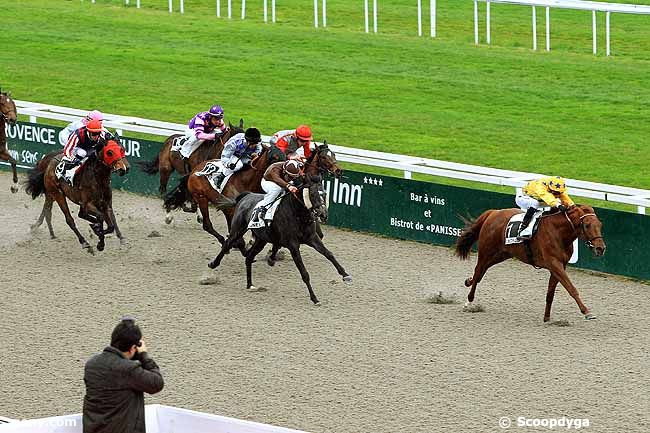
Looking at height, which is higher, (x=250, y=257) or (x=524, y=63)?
(x=524, y=63)

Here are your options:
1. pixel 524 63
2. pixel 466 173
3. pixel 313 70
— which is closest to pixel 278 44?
pixel 313 70

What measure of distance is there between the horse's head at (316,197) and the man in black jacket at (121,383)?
5230 mm

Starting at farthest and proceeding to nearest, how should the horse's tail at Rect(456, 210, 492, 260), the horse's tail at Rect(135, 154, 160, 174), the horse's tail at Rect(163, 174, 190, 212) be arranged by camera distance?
the horse's tail at Rect(135, 154, 160, 174)
the horse's tail at Rect(163, 174, 190, 212)
the horse's tail at Rect(456, 210, 492, 260)

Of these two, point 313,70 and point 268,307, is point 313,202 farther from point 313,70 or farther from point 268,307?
point 313,70

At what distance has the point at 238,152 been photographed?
52.1 feet

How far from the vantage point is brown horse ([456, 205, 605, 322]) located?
13.0m

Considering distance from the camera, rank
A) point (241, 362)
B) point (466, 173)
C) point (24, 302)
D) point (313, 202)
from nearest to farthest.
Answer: point (241, 362), point (313, 202), point (24, 302), point (466, 173)

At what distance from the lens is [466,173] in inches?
666

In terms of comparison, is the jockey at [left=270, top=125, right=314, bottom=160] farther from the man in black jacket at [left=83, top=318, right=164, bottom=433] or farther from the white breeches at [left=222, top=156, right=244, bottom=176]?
the man in black jacket at [left=83, top=318, right=164, bottom=433]

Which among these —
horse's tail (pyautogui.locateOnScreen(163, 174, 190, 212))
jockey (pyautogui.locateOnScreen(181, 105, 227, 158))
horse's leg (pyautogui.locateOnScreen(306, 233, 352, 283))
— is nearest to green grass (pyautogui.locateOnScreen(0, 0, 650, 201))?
jockey (pyautogui.locateOnScreen(181, 105, 227, 158))

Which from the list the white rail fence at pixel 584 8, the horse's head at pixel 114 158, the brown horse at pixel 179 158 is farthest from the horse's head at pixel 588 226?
the white rail fence at pixel 584 8

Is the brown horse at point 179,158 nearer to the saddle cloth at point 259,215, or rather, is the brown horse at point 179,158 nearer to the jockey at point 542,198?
the saddle cloth at point 259,215

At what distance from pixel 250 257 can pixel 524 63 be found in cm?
1225

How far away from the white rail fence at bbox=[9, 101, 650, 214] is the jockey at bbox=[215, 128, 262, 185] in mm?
2041
